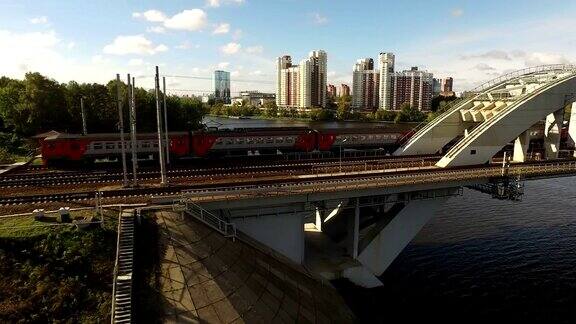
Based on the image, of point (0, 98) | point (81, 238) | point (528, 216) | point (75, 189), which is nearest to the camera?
point (81, 238)

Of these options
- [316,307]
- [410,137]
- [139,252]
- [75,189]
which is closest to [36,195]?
[75,189]

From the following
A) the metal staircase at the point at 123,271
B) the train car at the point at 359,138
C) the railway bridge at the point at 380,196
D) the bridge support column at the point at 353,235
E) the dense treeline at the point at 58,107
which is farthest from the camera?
the dense treeline at the point at 58,107

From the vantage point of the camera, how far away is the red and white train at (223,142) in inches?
1773

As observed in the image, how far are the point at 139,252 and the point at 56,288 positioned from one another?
4.05 meters

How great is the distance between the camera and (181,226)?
23203 mm

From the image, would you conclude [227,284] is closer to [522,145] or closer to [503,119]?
[503,119]

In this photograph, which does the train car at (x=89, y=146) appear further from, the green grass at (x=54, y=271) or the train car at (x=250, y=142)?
the green grass at (x=54, y=271)

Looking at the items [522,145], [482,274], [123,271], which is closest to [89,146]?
[123,271]

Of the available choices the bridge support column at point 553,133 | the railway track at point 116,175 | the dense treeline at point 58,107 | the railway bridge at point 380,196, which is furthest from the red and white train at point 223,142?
the dense treeline at point 58,107

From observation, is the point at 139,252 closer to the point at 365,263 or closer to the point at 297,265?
the point at 297,265

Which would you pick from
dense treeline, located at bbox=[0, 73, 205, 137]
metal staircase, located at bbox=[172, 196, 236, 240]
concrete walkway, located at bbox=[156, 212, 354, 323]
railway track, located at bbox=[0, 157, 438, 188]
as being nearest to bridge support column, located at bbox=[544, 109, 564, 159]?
railway track, located at bbox=[0, 157, 438, 188]

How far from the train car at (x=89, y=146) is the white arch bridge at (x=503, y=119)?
3153 cm

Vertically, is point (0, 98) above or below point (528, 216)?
above

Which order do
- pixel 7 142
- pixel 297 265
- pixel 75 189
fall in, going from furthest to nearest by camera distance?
pixel 7 142 < pixel 75 189 < pixel 297 265
